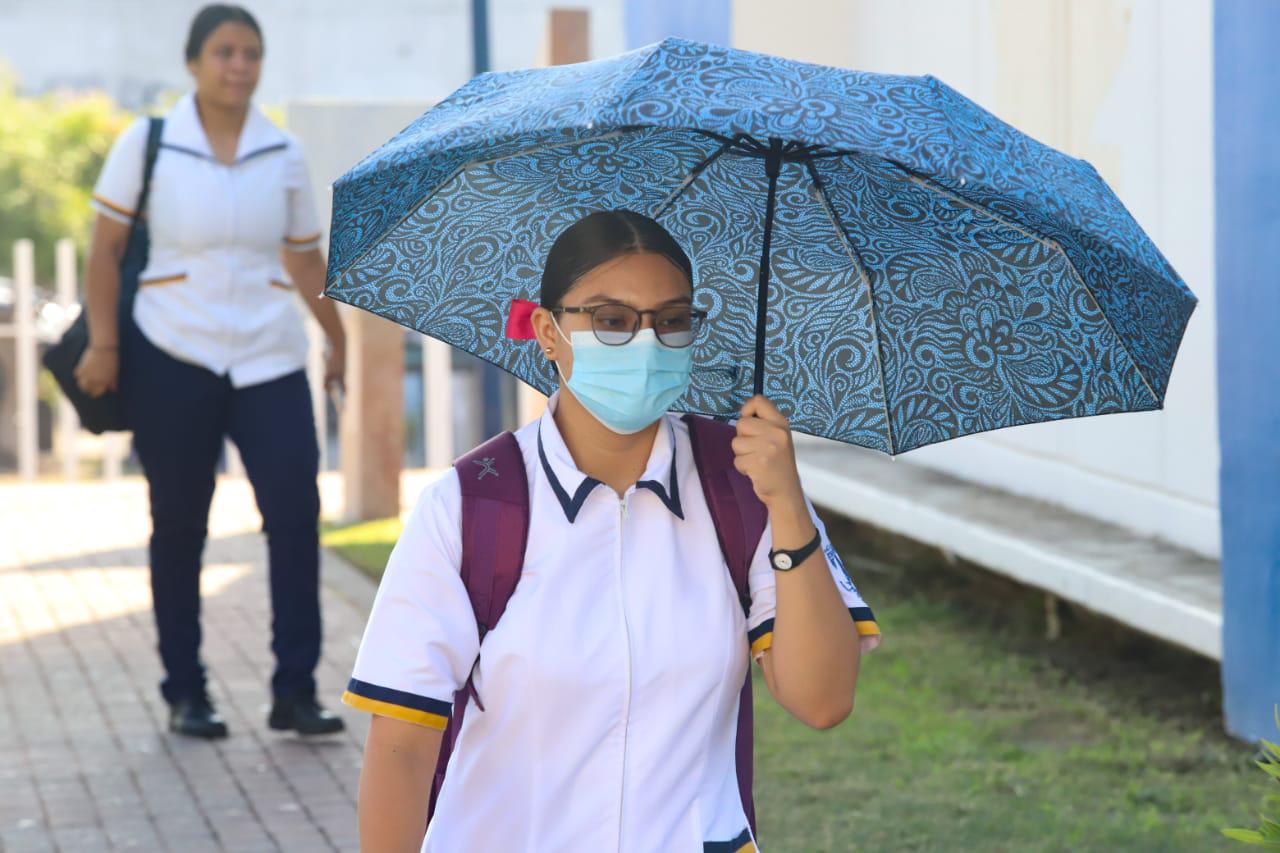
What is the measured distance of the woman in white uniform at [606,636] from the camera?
2.57 metres

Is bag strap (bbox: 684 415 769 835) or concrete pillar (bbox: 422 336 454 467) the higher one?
bag strap (bbox: 684 415 769 835)

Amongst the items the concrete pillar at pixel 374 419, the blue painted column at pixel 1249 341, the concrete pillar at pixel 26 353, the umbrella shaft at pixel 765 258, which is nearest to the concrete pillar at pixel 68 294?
the concrete pillar at pixel 26 353

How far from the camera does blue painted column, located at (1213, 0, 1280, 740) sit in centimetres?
495

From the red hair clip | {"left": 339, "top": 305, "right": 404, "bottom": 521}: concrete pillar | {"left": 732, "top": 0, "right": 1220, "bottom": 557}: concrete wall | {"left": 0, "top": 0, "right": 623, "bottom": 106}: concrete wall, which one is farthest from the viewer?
{"left": 0, "top": 0, "right": 623, "bottom": 106}: concrete wall

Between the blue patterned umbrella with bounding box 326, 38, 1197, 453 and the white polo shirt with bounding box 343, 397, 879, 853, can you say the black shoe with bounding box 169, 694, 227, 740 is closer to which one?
the blue patterned umbrella with bounding box 326, 38, 1197, 453

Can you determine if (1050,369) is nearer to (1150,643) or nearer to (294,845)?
(294,845)

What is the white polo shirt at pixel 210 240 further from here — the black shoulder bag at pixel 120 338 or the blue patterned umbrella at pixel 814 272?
the blue patterned umbrella at pixel 814 272

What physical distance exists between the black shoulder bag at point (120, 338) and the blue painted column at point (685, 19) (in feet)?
12.5

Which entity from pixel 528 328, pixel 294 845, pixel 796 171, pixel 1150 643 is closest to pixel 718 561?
pixel 528 328

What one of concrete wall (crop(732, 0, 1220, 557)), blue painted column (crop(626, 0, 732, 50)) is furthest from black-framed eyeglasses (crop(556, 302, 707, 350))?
blue painted column (crop(626, 0, 732, 50))

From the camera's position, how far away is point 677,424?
288 cm

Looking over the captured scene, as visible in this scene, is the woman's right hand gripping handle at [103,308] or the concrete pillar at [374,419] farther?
the concrete pillar at [374,419]

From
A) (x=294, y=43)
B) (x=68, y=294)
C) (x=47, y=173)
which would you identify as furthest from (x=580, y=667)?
(x=294, y=43)

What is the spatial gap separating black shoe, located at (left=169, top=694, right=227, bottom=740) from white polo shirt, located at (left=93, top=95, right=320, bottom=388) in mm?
1005
